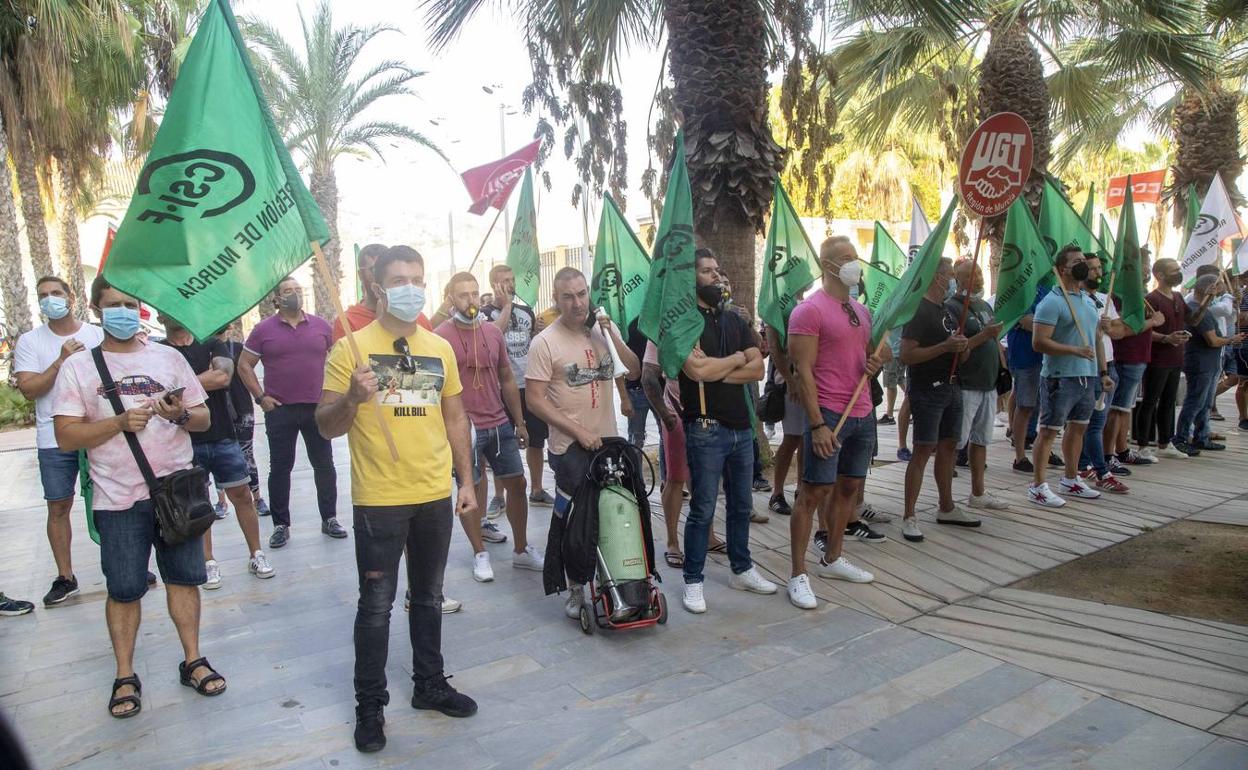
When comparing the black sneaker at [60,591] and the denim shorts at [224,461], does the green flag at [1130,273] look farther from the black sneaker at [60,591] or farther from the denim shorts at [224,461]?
the black sneaker at [60,591]

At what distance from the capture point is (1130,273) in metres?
7.32

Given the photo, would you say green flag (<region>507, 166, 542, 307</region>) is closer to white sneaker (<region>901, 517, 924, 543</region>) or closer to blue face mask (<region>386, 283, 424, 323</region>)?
white sneaker (<region>901, 517, 924, 543</region>)

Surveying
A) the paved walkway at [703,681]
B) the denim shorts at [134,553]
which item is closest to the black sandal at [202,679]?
the paved walkway at [703,681]

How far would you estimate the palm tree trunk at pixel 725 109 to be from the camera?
7168 millimetres

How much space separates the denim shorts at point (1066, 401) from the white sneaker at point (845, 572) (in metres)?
2.63

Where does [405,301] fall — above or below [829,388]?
above

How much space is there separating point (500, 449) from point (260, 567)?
1.73 metres

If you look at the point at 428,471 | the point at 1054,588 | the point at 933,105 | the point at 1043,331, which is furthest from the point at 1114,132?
the point at 428,471

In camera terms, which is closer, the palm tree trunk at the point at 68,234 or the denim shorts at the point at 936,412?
the denim shorts at the point at 936,412

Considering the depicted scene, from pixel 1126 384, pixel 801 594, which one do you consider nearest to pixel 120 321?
pixel 801 594

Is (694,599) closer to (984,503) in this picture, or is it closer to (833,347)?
(833,347)

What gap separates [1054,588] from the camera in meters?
4.79

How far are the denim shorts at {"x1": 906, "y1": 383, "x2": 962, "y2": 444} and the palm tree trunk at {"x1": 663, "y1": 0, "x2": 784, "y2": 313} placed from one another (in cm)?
214

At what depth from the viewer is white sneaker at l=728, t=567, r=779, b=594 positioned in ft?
15.8
